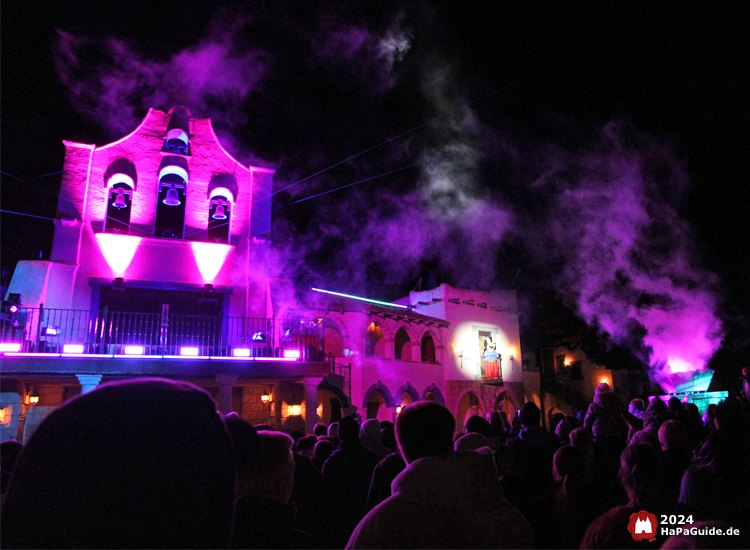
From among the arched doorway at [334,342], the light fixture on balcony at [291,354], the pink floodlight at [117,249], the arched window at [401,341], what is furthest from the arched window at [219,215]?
the arched window at [401,341]

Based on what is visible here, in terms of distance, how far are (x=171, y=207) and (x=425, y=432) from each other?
14635 millimetres

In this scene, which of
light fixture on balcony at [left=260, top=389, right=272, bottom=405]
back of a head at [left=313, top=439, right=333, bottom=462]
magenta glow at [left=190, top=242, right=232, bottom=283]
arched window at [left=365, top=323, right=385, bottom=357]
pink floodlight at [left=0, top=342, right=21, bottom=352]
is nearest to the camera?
back of a head at [left=313, top=439, right=333, bottom=462]

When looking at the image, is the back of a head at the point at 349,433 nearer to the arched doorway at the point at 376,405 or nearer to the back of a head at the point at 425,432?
the back of a head at the point at 425,432

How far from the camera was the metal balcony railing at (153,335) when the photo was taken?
12.0 meters

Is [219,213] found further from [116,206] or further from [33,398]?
[33,398]

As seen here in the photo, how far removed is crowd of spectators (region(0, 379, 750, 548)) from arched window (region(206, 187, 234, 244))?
10911 mm

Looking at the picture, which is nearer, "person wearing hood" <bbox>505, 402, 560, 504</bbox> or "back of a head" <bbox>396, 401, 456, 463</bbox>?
"back of a head" <bbox>396, 401, 456, 463</bbox>

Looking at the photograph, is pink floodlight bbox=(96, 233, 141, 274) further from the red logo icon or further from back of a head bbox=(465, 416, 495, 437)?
the red logo icon

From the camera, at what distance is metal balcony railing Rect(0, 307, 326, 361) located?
12.0 m

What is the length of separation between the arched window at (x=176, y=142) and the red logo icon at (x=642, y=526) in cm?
1575

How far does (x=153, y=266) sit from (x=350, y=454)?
37.8ft

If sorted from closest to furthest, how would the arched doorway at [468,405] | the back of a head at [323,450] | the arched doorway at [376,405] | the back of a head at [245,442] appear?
the back of a head at [245,442] < the back of a head at [323,450] < the arched doorway at [376,405] < the arched doorway at [468,405]

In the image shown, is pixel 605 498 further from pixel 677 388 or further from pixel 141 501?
pixel 677 388

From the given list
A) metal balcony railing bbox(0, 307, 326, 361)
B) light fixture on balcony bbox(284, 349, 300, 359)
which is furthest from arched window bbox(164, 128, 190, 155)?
light fixture on balcony bbox(284, 349, 300, 359)
